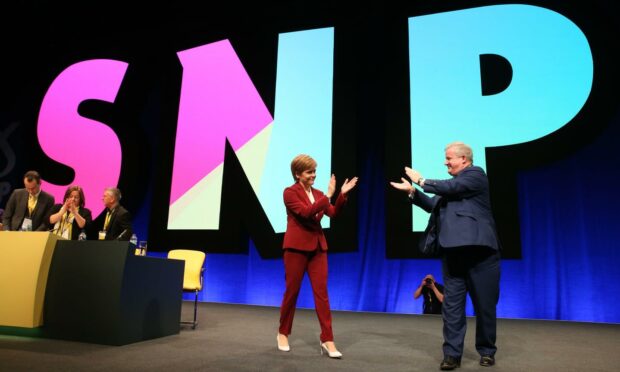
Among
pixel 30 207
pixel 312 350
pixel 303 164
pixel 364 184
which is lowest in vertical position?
pixel 312 350

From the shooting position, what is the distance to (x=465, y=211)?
269cm

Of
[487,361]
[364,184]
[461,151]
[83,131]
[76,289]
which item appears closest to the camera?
[487,361]

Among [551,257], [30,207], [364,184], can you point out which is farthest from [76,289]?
[551,257]

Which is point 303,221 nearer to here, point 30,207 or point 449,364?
point 449,364

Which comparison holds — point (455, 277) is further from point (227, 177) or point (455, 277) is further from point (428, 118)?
point (227, 177)

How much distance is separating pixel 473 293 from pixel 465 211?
49 centimetres

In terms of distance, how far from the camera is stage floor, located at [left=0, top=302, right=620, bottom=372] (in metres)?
2.62

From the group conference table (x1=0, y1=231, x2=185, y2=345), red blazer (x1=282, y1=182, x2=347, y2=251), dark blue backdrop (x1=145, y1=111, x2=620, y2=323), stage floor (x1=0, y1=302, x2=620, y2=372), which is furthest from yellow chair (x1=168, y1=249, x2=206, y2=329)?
dark blue backdrop (x1=145, y1=111, x2=620, y2=323)

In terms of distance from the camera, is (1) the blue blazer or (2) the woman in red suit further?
(2) the woman in red suit

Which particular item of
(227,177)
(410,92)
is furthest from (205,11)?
(410,92)

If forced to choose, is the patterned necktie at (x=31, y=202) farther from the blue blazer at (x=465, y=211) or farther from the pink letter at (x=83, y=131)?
the blue blazer at (x=465, y=211)

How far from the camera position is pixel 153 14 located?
305 inches

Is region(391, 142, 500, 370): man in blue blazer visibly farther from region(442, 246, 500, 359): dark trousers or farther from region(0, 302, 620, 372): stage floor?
region(0, 302, 620, 372): stage floor

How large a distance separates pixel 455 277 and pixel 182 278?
235cm
